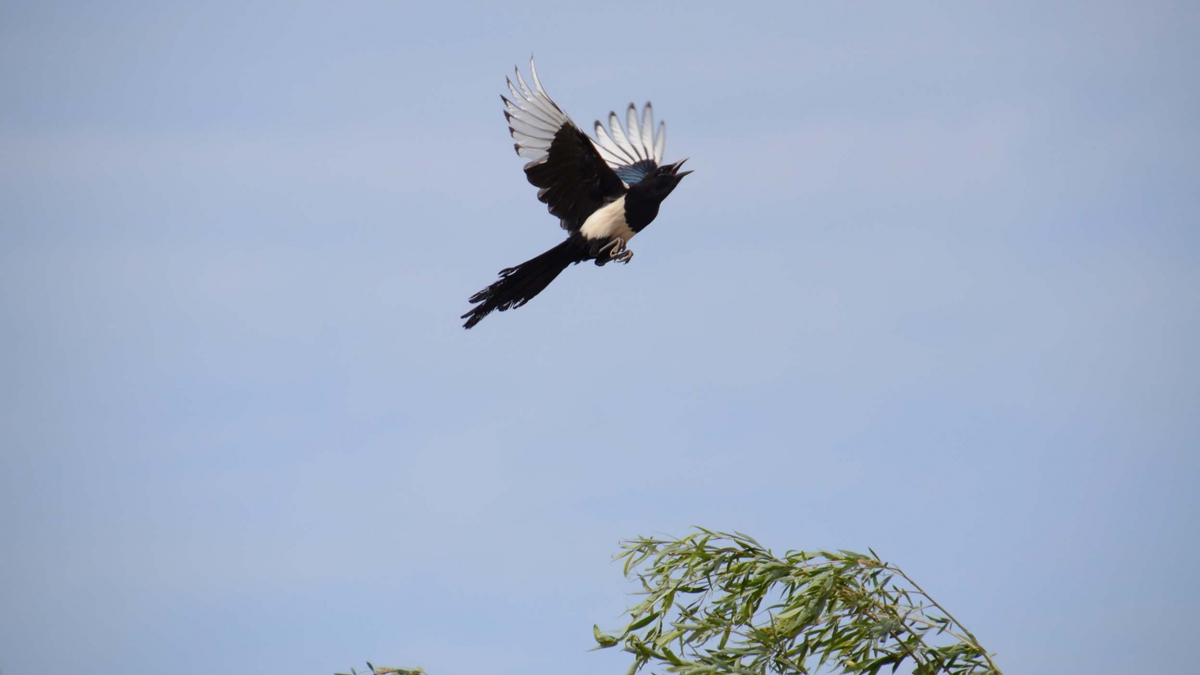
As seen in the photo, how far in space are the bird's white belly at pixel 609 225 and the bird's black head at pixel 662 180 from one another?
0.59 ft

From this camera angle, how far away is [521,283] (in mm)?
7062

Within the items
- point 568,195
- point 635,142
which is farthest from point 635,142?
point 568,195

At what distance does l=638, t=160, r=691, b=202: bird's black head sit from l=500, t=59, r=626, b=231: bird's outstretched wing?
7.6 inches

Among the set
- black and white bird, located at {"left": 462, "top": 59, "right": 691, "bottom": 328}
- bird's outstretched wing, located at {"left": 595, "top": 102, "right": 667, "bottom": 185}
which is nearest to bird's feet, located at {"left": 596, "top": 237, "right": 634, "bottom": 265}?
black and white bird, located at {"left": 462, "top": 59, "right": 691, "bottom": 328}

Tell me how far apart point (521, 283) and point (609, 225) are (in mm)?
642

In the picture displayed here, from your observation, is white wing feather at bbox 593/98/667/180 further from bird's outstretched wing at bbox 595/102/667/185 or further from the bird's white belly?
the bird's white belly

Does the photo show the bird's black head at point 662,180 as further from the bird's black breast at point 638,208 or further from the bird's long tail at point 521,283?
the bird's long tail at point 521,283

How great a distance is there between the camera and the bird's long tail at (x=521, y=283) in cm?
700

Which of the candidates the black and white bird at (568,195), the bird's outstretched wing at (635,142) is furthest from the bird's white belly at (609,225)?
the bird's outstretched wing at (635,142)

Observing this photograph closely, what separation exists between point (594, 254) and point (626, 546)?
2.29 metres

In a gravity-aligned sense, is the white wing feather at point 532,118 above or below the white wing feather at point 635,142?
below

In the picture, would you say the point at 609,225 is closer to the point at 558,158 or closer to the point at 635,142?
the point at 558,158

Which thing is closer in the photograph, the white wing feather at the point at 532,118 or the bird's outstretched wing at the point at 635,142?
the white wing feather at the point at 532,118

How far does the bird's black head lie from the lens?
7070 mm
